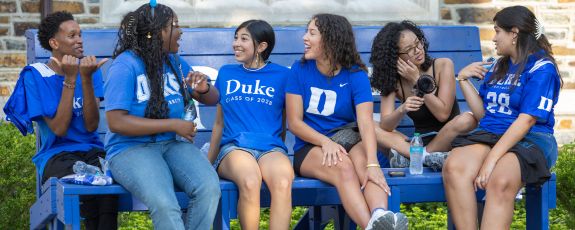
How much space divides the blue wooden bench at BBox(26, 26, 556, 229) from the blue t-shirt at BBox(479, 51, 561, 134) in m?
0.38

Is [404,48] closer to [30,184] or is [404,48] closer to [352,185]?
[352,185]

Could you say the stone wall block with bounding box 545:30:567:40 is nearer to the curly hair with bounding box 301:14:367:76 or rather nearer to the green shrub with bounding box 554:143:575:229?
the green shrub with bounding box 554:143:575:229

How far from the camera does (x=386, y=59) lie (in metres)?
7.27

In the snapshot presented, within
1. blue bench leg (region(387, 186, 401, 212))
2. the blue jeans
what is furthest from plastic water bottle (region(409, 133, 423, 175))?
the blue jeans

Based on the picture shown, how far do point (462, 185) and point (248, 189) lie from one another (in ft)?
3.52

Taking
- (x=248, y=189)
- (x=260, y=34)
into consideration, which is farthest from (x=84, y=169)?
(x=260, y=34)

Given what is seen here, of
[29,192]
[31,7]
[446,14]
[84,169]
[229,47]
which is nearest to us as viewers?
[84,169]

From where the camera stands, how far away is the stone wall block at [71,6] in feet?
32.8

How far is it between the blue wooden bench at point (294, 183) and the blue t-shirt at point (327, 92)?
37cm

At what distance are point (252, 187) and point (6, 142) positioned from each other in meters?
2.40

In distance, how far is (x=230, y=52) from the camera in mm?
7957

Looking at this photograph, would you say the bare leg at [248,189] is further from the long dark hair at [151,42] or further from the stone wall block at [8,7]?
the stone wall block at [8,7]

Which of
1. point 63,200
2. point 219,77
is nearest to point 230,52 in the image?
point 219,77

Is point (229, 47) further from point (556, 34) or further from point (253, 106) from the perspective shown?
point (556, 34)
